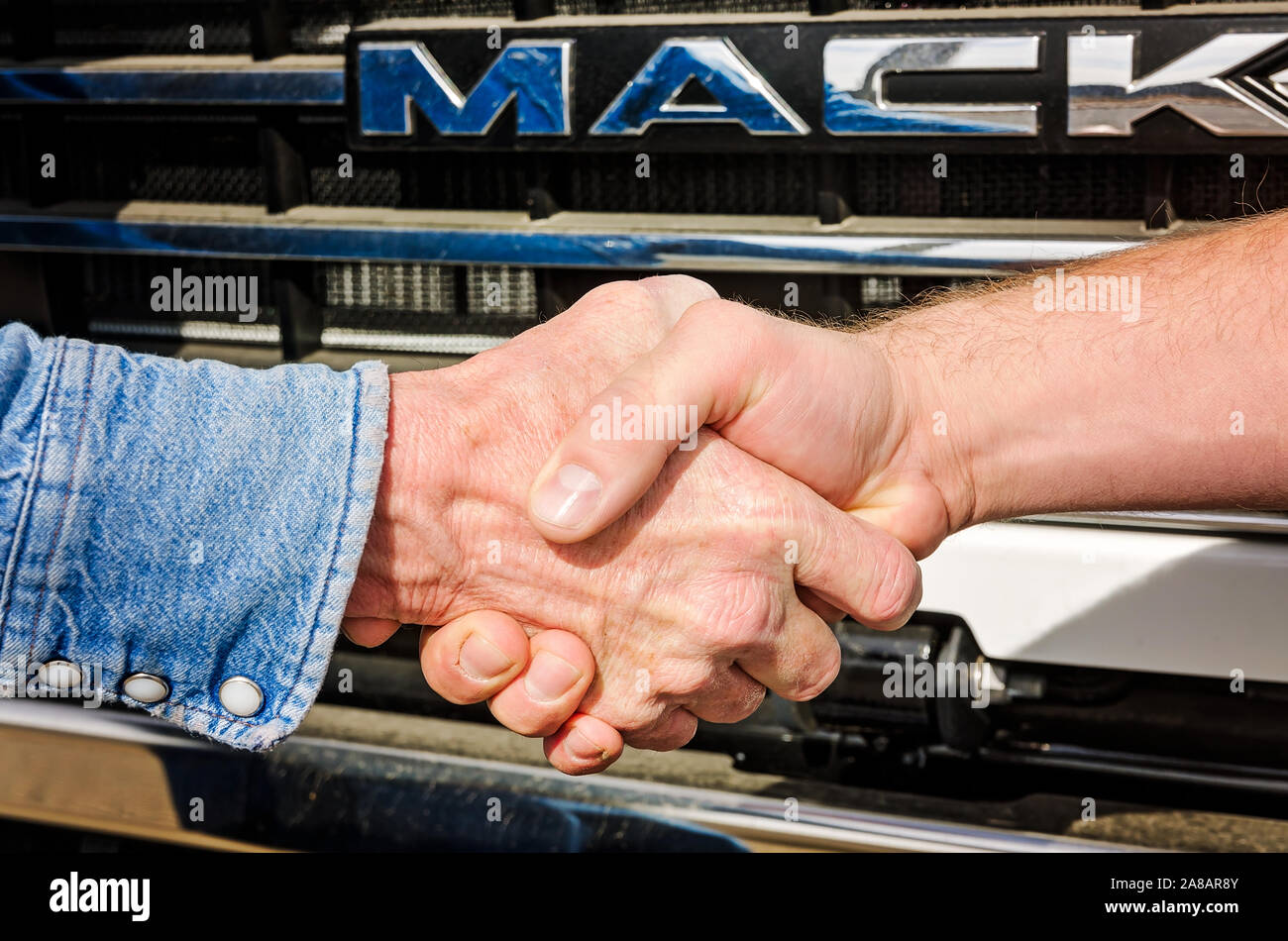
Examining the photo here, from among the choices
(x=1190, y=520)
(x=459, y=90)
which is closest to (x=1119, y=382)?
A: (x=1190, y=520)

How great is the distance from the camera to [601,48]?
6.84ft

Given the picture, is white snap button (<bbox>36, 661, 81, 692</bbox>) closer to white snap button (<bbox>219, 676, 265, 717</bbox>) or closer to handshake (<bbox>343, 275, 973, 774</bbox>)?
white snap button (<bbox>219, 676, 265, 717</bbox>)

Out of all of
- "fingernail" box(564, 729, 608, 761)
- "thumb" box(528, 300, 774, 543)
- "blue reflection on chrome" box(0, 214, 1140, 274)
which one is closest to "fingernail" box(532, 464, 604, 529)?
"thumb" box(528, 300, 774, 543)

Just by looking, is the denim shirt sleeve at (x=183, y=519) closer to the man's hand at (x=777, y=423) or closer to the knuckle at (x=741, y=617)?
the man's hand at (x=777, y=423)

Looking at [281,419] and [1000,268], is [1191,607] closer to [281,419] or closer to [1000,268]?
[1000,268]

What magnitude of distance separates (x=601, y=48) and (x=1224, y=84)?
2.91 ft

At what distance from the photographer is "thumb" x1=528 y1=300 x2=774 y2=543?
5.86ft

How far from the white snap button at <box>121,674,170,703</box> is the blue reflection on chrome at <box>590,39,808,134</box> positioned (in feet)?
3.45

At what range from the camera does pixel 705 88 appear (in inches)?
81.0

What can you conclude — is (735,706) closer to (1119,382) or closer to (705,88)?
(1119,382)

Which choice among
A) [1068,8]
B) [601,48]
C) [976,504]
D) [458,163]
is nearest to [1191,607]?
[976,504]

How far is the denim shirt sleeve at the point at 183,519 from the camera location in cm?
157

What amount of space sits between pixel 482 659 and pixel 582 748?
8.3 inches

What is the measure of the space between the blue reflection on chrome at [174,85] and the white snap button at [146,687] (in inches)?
39.9
